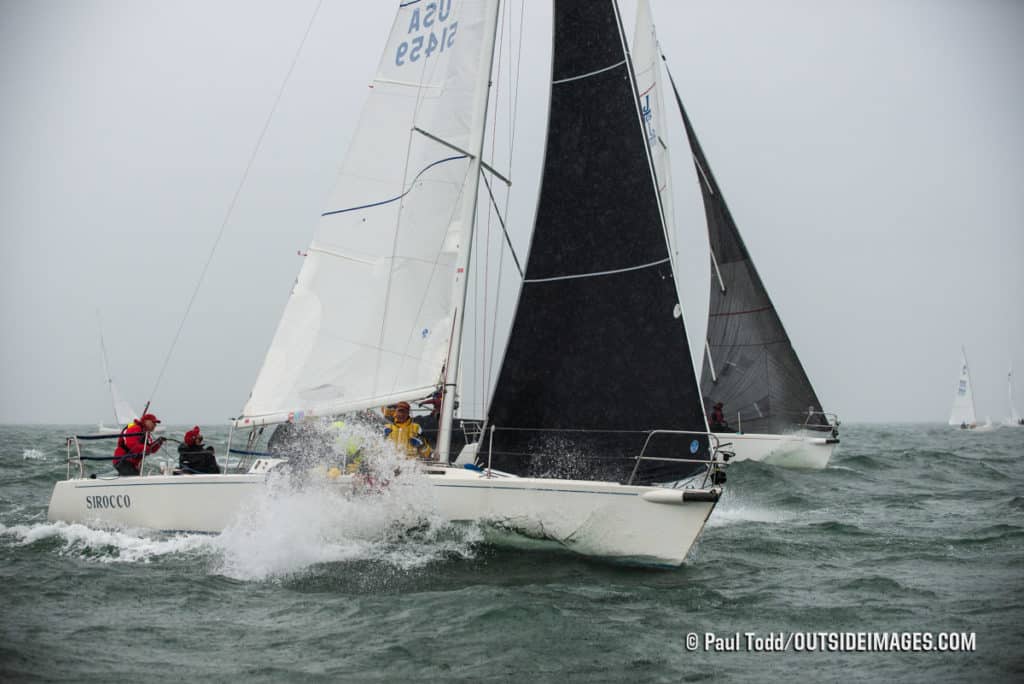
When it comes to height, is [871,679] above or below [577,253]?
below

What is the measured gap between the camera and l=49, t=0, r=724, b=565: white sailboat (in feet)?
26.6

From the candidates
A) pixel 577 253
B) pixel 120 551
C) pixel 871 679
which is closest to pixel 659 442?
pixel 577 253

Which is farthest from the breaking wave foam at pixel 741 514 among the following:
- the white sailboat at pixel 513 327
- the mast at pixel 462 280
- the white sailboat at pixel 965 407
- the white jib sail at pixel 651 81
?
the white sailboat at pixel 965 407

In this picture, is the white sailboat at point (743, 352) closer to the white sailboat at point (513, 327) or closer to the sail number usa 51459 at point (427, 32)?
the sail number usa 51459 at point (427, 32)

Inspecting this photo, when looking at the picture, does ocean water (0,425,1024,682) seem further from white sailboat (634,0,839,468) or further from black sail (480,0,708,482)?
white sailboat (634,0,839,468)

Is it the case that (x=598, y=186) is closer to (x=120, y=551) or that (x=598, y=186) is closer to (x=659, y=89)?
(x=120, y=551)

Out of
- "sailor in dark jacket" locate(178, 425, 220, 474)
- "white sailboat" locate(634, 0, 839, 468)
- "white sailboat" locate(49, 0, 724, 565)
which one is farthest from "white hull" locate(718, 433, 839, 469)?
"sailor in dark jacket" locate(178, 425, 220, 474)

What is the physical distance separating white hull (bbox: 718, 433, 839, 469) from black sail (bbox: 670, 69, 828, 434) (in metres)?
1.03

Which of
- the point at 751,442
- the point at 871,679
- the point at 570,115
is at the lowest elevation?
the point at 871,679

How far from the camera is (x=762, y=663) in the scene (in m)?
5.61

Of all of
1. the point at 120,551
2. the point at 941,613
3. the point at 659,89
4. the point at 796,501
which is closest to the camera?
the point at 941,613

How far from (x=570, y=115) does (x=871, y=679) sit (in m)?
6.29

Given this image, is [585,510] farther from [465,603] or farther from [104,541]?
[104,541]

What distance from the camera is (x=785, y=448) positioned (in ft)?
63.6
